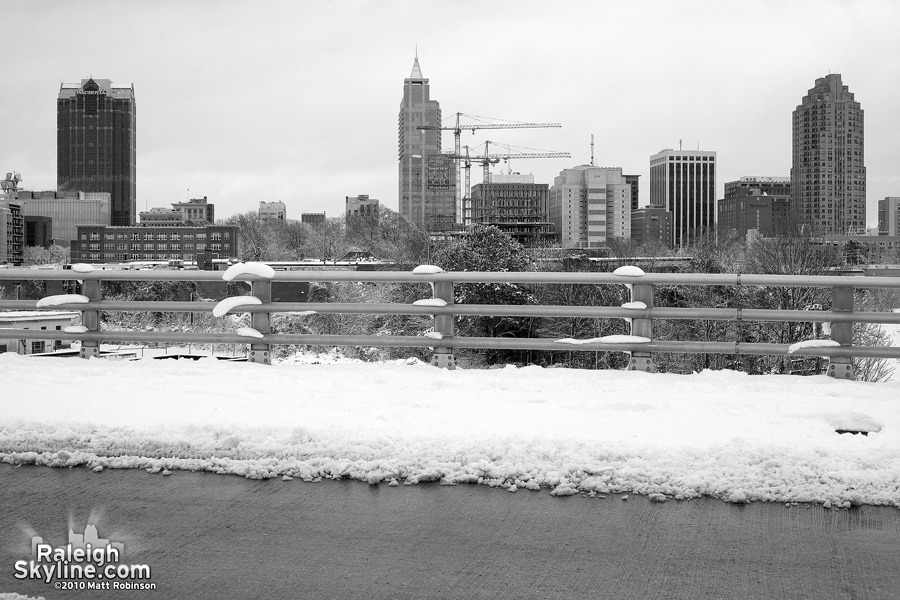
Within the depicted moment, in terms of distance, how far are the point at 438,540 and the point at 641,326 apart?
18.0ft

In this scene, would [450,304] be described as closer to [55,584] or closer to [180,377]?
[180,377]

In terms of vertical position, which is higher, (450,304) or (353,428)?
(450,304)

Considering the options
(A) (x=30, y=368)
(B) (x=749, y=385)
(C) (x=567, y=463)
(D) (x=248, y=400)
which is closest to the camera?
(C) (x=567, y=463)

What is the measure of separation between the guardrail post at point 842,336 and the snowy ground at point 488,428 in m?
0.38

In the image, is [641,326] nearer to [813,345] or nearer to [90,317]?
[813,345]

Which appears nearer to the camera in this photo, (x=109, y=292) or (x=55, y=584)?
(x=55, y=584)

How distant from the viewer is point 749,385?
8.48 m

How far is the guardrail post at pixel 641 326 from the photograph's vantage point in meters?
9.39

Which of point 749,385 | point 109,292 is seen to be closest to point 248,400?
point 749,385

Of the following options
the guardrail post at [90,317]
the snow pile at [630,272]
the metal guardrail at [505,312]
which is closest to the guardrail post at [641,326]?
the metal guardrail at [505,312]

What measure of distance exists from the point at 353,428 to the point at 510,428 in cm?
116

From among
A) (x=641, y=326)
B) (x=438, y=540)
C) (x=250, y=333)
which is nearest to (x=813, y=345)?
(x=641, y=326)

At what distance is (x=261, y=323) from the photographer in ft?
33.1

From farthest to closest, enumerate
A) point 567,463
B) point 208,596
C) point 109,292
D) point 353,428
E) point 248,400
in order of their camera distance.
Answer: point 109,292, point 248,400, point 353,428, point 567,463, point 208,596
